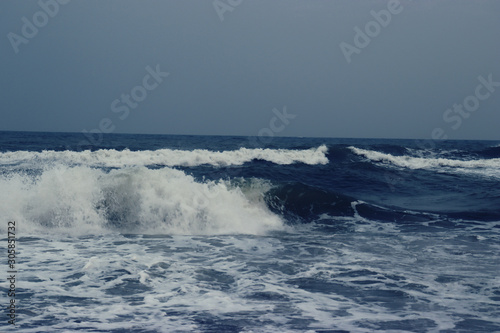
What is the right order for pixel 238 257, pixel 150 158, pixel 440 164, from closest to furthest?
1. pixel 238 257
2. pixel 150 158
3. pixel 440 164

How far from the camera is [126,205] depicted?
1173cm

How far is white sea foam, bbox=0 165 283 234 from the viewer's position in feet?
35.3

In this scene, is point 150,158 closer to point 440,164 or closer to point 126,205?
point 126,205

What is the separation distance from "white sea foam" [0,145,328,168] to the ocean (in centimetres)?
1127

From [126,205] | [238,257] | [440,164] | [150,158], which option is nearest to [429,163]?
[440,164]

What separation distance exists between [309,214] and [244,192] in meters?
2.01

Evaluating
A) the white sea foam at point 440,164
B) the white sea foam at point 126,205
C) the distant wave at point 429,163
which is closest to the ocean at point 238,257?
the white sea foam at point 126,205

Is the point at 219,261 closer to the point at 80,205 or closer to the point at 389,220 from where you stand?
the point at 80,205

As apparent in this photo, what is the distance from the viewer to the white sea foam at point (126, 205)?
1075 cm

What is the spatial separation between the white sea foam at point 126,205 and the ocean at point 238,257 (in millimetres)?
34

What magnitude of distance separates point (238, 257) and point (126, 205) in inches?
178

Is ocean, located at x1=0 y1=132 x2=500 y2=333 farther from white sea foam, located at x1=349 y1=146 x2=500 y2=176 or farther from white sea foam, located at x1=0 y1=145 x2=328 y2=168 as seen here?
A: white sea foam, located at x1=0 y1=145 x2=328 y2=168

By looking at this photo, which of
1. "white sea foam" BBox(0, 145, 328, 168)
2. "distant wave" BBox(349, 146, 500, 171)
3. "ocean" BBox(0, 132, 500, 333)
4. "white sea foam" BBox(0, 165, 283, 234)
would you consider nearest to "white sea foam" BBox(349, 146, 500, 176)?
"distant wave" BBox(349, 146, 500, 171)

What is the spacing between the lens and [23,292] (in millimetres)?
6102
